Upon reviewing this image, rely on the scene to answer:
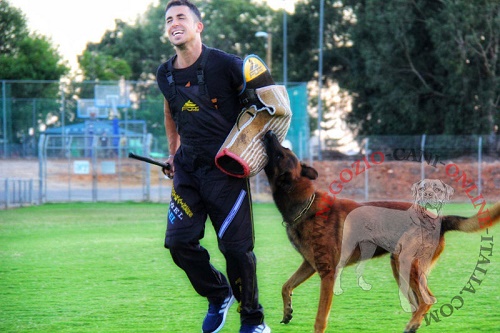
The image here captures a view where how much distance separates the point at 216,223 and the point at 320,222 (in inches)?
28.1

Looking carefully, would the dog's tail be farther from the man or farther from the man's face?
the man's face

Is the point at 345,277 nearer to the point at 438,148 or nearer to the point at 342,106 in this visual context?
the point at 438,148

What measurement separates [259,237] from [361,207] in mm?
7403

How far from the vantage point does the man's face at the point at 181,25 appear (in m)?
4.88

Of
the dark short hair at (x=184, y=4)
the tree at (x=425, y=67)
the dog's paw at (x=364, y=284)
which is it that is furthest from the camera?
the tree at (x=425, y=67)

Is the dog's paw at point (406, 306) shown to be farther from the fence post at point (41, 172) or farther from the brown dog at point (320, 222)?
the fence post at point (41, 172)

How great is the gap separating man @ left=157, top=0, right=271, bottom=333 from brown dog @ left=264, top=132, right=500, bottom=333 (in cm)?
37

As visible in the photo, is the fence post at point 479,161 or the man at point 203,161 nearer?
the man at point 203,161

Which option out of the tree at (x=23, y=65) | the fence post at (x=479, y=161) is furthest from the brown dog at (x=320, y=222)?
the tree at (x=23, y=65)

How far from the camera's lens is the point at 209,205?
16.2 feet

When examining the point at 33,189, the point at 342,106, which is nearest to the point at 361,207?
the point at 33,189

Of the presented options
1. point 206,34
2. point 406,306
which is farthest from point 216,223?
point 206,34

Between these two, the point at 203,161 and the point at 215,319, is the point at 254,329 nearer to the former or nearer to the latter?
the point at 215,319

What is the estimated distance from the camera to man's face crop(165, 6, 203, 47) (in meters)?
4.88
